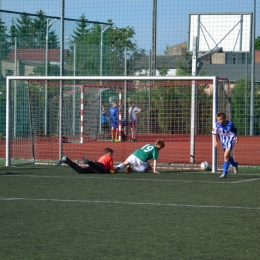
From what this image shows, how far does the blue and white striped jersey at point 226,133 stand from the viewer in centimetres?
1709

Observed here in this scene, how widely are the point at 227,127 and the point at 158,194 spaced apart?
4.36 metres

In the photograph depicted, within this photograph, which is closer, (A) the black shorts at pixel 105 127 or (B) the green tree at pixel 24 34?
(A) the black shorts at pixel 105 127

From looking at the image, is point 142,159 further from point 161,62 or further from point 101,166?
point 161,62

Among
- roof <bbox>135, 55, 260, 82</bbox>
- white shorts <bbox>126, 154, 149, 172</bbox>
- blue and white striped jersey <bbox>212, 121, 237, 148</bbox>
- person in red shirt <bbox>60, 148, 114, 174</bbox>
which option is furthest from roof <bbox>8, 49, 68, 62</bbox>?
blue and white striped jersey <bbox>212, 121, 237, 148</bbox>

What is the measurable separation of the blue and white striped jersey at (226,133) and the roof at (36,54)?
9.27 metres

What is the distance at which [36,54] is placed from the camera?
84.9 ft

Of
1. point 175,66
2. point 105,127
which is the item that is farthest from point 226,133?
point 175,66

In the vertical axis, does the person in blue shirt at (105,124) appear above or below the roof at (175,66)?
below

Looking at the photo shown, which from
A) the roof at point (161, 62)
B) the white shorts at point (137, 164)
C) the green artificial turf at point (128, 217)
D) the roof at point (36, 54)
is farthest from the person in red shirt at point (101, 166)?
the roof at point (36, 54)

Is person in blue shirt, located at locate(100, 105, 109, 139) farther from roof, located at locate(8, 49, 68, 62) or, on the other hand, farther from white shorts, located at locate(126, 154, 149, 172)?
white shorts, located at locate(126, 154, 149, 172)

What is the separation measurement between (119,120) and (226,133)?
7.35 meters

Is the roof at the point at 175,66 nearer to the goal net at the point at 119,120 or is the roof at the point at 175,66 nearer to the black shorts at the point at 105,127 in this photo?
the goal net at the point at 119,120

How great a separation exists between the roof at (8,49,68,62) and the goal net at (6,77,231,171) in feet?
3.83

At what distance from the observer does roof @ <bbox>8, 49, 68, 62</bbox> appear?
25.5 meters
